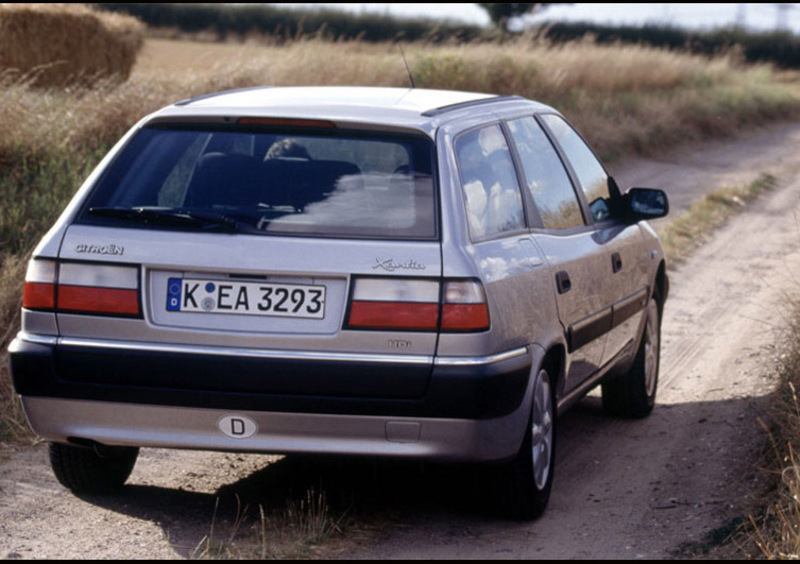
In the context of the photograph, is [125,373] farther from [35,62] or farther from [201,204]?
[35,62]

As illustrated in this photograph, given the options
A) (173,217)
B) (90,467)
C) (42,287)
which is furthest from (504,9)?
(42,287)

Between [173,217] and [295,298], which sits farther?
[173,217]

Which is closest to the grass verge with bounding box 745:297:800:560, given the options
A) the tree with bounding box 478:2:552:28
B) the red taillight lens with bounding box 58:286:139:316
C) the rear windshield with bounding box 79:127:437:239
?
the rear windshield with bounding box 79:127:437:239

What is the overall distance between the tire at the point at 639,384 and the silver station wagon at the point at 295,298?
6.77 feet

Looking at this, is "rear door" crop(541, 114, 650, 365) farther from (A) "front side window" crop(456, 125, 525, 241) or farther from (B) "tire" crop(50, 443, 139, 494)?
(B) "tire" crop(50, 443, 139, 494)

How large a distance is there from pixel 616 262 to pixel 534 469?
159 centimetres

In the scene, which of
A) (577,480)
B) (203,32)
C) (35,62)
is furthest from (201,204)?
(203,32)

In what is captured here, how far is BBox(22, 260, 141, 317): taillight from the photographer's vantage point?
15.6 ft

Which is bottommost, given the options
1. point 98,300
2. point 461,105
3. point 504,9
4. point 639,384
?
point 504,9

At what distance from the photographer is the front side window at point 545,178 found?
5.83 meters

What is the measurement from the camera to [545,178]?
19.7ft

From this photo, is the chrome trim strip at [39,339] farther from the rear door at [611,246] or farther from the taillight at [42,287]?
the rear door at [611,246]

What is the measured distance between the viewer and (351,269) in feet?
15.2

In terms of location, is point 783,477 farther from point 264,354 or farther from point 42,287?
point 42,287
